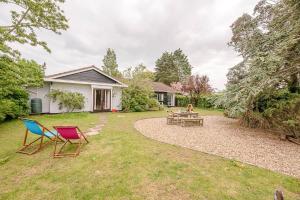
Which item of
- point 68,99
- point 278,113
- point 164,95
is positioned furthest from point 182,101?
point 278,113

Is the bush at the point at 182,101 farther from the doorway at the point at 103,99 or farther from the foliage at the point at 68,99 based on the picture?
the foliage at the point at 68,99

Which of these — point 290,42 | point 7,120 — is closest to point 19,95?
point 7,120

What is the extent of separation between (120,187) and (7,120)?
10.3m

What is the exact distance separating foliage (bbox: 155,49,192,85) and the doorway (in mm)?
32504

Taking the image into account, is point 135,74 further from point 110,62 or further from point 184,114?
point 110,62

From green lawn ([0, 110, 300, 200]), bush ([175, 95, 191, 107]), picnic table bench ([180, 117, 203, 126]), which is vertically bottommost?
green lawn ([0, 110, 300, 200])

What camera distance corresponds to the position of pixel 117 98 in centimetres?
1694

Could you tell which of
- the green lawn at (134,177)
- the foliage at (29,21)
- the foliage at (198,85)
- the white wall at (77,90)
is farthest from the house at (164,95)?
the green lawn at (134,177)

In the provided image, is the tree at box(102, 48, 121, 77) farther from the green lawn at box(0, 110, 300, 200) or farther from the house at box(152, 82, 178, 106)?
the green lawn at box(0, 110, 300, 200)

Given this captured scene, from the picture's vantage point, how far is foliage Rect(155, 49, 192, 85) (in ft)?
156

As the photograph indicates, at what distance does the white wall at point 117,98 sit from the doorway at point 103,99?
1.56 ft

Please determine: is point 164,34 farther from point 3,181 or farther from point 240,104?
point 3,181

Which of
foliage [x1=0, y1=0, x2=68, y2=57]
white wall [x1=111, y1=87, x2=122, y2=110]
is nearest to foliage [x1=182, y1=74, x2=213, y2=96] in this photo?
white wall [x1=111, y1=87, x2=122, y2=110]

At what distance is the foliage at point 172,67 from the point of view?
156 feet
